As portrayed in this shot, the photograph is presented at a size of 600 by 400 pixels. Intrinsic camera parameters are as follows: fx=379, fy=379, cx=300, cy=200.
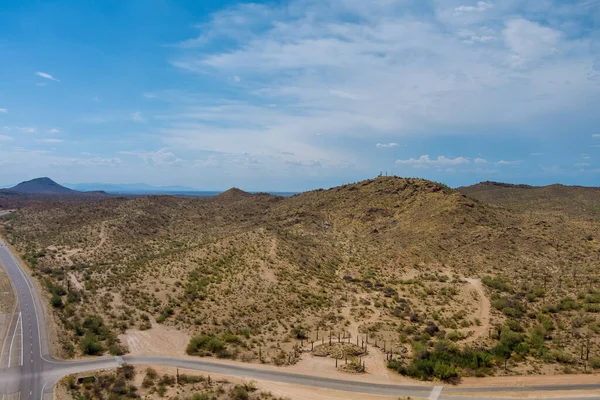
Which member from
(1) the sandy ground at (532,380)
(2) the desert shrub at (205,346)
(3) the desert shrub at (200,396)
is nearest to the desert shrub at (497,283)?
(1) the sandy ground at (532,380)

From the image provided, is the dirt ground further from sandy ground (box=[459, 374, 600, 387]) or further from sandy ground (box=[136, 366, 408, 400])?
sandy ground (box=[459, 374, 600, 387])

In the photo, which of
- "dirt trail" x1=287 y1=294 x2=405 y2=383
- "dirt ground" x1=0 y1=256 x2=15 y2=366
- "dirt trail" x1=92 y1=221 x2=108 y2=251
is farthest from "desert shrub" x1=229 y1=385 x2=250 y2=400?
"dirt trail" x1=92 y1=221 x2=108 y2=251

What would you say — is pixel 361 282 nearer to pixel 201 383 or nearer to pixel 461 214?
pixel 201 383

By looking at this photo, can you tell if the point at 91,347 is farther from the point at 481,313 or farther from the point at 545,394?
the point at 481,313

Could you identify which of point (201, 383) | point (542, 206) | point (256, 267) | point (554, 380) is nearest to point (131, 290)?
point (256, 267)

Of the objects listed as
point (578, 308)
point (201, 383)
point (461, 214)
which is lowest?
point (201, 383)

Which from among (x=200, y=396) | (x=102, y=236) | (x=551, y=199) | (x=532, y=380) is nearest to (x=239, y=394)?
(x=200, y=396)
